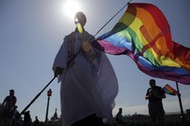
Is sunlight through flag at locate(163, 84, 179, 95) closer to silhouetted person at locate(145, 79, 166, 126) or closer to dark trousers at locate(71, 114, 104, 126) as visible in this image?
silhouetted person at locate(145, 79, 166, 126)

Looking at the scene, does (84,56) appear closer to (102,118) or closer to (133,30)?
(102,118)

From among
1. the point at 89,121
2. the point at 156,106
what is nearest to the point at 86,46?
the point at 89,121

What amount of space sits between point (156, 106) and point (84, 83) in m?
5.12

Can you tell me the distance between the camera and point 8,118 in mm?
9156

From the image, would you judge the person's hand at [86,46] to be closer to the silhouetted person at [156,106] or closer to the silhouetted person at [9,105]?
the silhouetted person at [156,106]

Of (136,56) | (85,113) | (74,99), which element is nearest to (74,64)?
(74,99)

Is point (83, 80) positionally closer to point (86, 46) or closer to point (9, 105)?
point (86, 46)

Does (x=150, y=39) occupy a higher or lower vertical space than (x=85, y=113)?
higher

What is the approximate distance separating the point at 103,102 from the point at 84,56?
696mm

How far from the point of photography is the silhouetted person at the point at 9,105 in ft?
30.3

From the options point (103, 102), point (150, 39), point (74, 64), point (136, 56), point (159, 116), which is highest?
point (150, 39)

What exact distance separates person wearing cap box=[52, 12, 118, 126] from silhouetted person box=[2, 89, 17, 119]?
22.5ft

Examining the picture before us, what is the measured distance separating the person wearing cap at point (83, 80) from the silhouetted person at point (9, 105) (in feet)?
22.5

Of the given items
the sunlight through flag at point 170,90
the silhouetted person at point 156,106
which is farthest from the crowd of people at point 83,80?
the sunlight through flag at point 170,90
